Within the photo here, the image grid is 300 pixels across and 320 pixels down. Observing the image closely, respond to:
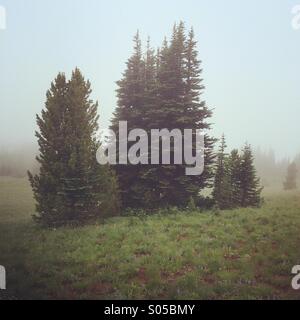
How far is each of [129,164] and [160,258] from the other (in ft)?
48.4

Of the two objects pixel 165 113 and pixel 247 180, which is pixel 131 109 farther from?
pixel 247 180

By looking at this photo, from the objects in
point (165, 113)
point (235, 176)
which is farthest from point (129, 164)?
point (235, 176)

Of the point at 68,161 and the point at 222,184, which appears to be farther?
the point at 222,184

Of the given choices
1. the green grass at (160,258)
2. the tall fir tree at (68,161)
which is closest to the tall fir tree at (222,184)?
the green grass at (160,258)

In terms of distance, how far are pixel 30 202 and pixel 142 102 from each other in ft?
61.7

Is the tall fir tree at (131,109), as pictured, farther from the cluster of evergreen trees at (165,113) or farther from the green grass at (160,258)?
the green grass at (160,258)

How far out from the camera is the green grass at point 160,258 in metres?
13.3

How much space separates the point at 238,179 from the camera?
3209 cm

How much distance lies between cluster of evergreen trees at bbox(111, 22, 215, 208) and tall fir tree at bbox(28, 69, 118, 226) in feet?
15.1

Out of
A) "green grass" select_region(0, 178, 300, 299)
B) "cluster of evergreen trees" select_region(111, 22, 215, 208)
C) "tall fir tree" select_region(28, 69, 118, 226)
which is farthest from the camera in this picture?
"cluster of evergreen trees" select_region(111, 22, 215, 208)

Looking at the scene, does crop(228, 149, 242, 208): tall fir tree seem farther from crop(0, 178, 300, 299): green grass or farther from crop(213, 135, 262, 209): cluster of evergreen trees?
crop(0, 178, 300, 299): green grass

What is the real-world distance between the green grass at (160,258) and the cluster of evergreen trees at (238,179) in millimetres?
7603

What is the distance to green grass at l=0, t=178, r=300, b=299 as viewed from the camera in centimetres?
1334

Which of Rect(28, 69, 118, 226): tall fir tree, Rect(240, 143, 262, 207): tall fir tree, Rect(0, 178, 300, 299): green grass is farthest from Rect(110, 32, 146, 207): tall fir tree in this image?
Rect(240, 143, 262, 207): tall fir tree
